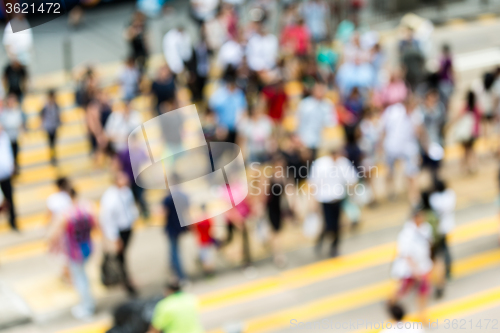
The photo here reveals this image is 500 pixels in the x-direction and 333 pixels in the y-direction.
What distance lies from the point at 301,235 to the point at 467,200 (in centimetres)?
296

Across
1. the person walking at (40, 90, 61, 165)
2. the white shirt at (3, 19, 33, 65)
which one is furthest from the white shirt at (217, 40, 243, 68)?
the white shirt at (3, 19, 33, 65)

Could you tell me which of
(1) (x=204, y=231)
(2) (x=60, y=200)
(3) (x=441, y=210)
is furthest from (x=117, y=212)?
(3) (x=441, y=210)

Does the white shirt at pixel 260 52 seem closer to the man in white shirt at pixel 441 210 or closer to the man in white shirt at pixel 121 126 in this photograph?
the man in white shirt at pixel 121 126

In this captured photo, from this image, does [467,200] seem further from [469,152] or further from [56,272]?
[56,272]

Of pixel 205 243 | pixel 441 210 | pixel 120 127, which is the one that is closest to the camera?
pixel 441 210

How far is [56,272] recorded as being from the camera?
892cm

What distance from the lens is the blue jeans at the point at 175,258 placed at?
8.29 metres

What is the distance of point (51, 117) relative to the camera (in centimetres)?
1052

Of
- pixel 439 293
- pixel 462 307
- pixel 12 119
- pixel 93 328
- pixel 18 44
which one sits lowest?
pixel 462 307

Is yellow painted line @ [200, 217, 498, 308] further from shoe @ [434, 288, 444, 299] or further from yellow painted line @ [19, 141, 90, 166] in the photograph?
yellow painted line @ [19, 141, 90, 166]

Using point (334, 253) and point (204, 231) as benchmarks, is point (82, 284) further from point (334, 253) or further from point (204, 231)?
point (334, 253)

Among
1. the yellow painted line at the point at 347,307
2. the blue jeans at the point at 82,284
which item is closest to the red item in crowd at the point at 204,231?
the yellow painted line at the point at 347,307

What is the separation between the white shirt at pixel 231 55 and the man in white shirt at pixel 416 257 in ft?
17.7

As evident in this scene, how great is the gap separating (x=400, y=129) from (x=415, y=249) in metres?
2.71
